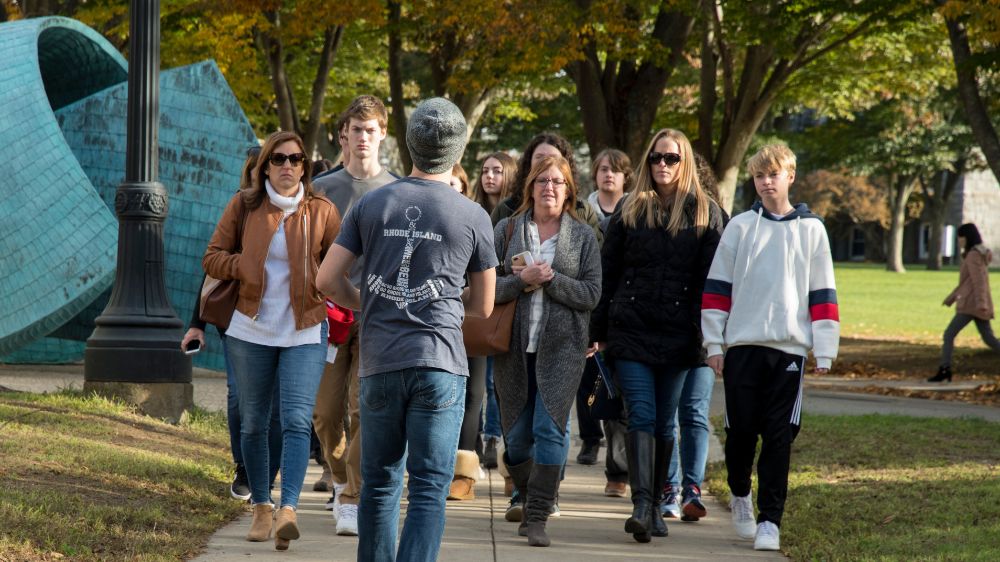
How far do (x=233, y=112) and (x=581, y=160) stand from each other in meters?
33.1

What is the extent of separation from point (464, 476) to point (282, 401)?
70.7 inches

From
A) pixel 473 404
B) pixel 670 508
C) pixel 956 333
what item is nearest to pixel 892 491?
pixel 670 508

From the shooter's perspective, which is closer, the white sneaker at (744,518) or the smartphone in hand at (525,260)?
the smartphone in hand at (525,260)

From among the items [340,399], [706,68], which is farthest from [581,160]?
[340,399]

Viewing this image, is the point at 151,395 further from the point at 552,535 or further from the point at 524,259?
the point at 524,259

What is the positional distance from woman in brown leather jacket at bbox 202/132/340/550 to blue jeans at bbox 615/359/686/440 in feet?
5.14

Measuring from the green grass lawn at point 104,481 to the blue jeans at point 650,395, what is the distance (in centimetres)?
211

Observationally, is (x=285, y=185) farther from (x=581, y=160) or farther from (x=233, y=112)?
(x=581, y=160)

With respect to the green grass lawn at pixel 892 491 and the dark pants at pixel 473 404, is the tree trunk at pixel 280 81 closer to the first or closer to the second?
the green grass lawn at pixel 892 491

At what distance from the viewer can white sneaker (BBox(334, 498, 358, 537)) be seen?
19.8 ft

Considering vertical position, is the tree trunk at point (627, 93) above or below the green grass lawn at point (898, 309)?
above

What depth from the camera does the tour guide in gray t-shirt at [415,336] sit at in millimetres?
4062

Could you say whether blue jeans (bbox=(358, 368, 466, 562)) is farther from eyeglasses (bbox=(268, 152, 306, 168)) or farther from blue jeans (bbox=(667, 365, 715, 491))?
blue jeans (bbox=(667, 365, 715, 491))

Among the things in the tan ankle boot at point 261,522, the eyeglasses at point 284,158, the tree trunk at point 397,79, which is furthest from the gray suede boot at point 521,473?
the tree trunk at point 397,79
